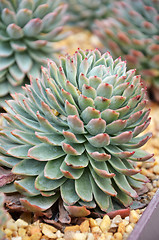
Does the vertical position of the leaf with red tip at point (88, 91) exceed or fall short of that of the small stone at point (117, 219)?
it exceeds it

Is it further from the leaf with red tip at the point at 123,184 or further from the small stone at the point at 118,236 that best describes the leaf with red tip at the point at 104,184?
the small stone at the point at 118,236

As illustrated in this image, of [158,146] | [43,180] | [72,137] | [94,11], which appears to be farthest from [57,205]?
[94,11]

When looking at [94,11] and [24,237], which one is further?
[94,11]

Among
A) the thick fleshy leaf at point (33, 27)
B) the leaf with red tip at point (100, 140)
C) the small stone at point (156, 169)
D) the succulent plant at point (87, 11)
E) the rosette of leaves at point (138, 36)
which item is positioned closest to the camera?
the leaf with red tip at point (100, 140)

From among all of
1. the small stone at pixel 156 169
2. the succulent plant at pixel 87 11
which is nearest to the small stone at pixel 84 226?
the small stone at pixel 156 169

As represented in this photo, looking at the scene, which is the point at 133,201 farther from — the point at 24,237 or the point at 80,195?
the point at 24,237

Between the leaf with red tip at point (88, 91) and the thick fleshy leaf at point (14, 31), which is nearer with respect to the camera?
the leaf with red tip at point (88, 91)

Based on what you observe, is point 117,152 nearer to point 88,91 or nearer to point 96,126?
point 96,126
